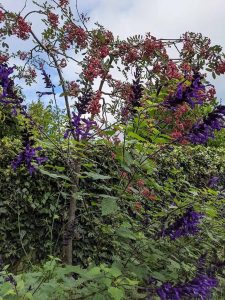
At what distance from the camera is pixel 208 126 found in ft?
9.04

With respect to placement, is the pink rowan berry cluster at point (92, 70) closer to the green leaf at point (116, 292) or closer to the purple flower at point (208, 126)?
the purple flower at point (208, 126)

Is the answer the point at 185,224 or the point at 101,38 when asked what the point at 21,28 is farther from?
the point at 185,224

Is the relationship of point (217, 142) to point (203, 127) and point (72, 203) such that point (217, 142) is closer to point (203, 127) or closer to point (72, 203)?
point (72, 203)

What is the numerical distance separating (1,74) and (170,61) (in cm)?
200

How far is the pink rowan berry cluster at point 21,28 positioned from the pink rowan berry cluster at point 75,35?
417mm

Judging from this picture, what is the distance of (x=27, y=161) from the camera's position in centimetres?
297

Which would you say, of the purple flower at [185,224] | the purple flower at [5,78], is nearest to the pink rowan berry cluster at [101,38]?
the purple flower at [5,78]

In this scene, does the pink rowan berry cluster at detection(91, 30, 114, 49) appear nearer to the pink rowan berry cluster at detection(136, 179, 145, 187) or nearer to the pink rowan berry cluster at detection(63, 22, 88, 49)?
the pink rowan berry cluster at detection(63, 22, 88, 49)

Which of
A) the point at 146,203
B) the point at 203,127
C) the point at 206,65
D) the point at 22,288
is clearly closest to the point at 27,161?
the point at 22,288

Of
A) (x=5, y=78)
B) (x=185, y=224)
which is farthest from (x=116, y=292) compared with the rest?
(x=5, y=78)

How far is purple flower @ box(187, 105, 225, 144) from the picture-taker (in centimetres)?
267

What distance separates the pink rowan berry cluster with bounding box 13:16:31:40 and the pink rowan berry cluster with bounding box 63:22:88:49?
417mm

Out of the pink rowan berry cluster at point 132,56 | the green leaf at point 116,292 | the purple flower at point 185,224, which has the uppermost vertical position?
the pink rowan berry cluster at point 132,56

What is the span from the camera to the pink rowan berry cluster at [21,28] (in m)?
4.54
